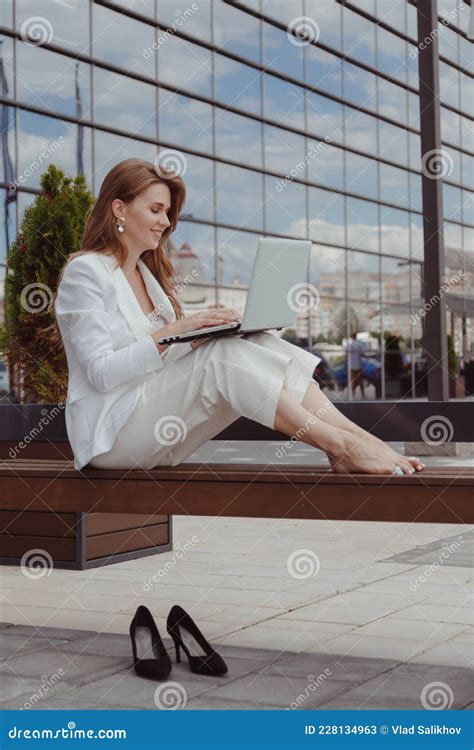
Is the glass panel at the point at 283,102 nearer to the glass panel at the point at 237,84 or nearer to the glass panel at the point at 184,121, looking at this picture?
the glass panel at the point at 237,84

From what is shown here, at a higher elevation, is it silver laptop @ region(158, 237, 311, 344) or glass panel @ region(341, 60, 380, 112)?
glass panel @ region(341, 60, 380, 112)

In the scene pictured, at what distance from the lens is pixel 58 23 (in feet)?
57.8

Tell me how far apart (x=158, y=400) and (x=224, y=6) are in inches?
746

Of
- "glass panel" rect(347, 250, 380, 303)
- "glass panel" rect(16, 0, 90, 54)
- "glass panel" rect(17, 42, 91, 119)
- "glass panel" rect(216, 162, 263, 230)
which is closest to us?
"glass panel" rect(17, 42, 91, 119)

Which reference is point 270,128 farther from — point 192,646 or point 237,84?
point 192,646

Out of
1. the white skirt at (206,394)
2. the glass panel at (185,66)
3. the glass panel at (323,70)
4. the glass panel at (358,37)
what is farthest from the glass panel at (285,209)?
the white skirt at (206,394)

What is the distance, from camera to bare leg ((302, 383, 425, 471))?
11.8 feet

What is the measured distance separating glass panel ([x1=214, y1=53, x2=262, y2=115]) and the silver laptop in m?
18.2

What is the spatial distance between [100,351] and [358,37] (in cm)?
2292

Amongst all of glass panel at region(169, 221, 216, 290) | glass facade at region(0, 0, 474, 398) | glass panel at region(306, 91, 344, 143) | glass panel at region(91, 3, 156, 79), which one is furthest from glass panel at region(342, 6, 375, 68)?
glass panel at region(169, 221, 216, 290)

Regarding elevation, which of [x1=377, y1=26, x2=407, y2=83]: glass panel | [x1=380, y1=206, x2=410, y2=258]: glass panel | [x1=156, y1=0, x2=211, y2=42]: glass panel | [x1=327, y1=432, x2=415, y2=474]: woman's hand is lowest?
[x1=327, y1=432, x2=415, y2=474]: woman's hand

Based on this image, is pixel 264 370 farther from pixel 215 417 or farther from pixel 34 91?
pixel 34 91

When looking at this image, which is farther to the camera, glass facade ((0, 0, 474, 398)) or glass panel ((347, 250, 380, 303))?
glass panel ((347, 250, 380, 303))

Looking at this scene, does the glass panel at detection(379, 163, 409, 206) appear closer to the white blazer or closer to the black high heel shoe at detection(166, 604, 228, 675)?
the white blazer
